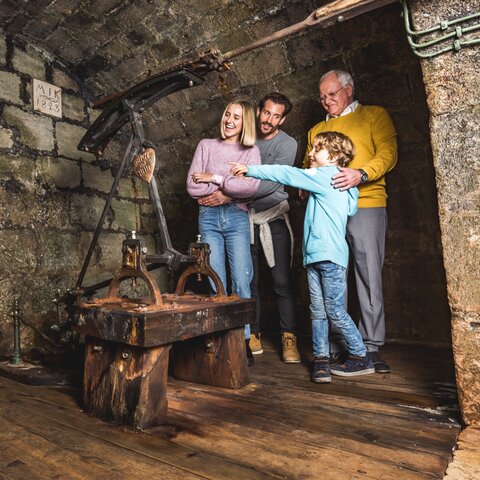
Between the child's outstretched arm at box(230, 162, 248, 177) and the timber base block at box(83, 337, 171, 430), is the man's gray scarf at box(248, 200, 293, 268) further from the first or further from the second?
the timber base block at box(83, 337, 171, 430)

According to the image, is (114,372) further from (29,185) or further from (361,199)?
(29,185)

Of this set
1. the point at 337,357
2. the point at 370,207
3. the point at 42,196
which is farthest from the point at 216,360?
the point at 42,196

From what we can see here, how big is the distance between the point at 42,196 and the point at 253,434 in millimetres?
2418

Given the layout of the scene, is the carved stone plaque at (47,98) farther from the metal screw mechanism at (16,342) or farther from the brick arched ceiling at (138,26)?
the metal screw mechanism at (16,342)

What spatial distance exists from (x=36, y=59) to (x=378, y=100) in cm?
254

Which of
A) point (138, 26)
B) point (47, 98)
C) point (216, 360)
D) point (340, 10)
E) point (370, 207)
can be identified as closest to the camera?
point (340, 10)

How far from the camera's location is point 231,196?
7.57 ft

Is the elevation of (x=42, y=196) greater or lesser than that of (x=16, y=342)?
greater

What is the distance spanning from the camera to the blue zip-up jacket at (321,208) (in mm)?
1991

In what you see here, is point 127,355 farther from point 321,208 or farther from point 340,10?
point 340,10

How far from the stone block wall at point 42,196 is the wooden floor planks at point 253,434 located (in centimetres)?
106

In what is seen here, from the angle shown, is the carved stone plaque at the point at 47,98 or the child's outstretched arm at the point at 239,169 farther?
the carved stone plaque at the point at 47,98

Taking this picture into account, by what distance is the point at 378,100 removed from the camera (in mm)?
2678

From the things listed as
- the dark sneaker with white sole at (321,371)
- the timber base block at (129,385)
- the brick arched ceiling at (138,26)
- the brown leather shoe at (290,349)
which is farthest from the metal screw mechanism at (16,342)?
the brick arched ceiling at (138,26)
